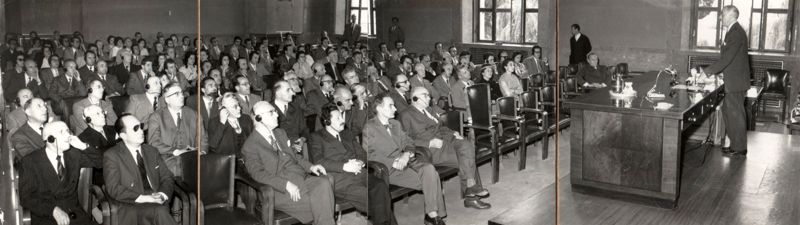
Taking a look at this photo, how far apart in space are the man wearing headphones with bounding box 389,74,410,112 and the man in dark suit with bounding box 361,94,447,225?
362 millimetres

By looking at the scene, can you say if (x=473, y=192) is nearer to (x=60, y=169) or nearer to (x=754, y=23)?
(x=60, y=169)

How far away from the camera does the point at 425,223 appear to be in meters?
4.17

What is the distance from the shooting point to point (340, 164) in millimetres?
3906

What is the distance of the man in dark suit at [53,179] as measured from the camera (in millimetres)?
3363

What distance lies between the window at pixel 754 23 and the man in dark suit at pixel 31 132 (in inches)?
180

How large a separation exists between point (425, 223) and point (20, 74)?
8.07 ft

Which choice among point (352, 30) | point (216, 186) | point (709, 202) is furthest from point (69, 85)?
point (709, 202)

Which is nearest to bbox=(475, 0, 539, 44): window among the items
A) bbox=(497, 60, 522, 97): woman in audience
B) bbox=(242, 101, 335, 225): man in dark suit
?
bbox=(497, 60, 522, 97): woman in audience

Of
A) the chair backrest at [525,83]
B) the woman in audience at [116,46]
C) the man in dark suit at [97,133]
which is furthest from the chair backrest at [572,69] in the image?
the woman in audience at [116,46]

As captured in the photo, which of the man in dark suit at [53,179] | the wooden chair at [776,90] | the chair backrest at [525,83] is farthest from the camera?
the wooden chair at [776,90]

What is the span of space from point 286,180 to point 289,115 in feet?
3.18

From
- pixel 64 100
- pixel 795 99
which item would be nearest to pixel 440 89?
pixel 64 100

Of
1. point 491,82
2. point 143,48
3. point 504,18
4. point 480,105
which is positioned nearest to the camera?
point 504,18

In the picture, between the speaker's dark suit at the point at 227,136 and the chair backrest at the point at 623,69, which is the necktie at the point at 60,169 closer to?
the speaker's dark suit at the point at 227,136
